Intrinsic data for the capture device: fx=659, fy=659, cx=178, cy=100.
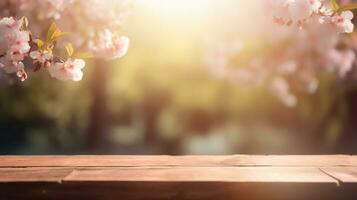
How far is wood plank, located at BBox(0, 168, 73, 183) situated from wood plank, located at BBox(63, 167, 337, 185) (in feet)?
0.18

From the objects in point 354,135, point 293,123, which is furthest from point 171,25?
point 354,135

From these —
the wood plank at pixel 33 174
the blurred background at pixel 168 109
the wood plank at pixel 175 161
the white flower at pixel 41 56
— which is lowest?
the blurred background at pixel 168 109

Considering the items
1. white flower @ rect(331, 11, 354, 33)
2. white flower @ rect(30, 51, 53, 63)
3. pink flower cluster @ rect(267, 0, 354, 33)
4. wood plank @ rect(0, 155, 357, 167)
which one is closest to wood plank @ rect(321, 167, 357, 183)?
wood plank @ rect(0, 155, 357, 167)

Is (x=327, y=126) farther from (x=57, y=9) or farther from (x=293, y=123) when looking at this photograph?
(x=57, y=9)

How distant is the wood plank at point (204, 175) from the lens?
9.84 ft

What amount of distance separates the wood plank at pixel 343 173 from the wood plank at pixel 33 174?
129 centimetres

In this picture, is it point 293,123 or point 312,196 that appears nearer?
point 312,196

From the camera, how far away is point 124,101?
1218cm

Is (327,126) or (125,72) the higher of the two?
(125,72)

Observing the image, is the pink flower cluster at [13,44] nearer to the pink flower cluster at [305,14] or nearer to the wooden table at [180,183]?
the wooden table at [180,183]

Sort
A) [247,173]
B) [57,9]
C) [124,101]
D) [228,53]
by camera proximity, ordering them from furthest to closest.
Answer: [124,101] → [228,53] → [57,9] → [247,173]

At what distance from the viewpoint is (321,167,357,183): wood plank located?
3.04 metres

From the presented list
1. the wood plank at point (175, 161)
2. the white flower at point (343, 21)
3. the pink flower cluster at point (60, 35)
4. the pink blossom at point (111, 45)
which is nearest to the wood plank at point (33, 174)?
the wood plank at point (175, 161)

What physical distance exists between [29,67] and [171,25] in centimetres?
227
